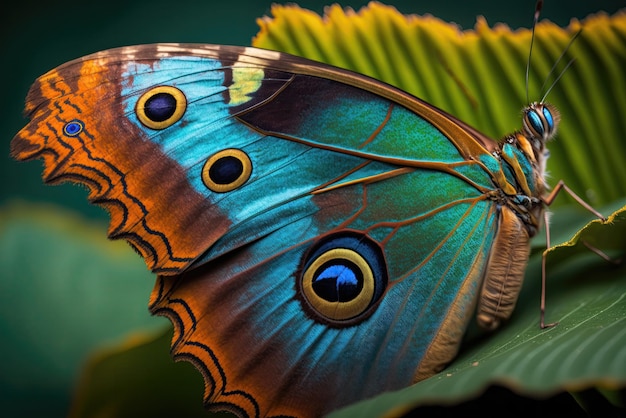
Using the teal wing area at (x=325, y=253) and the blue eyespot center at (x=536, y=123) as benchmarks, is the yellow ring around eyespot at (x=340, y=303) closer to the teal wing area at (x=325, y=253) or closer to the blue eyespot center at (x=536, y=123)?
the teal wing area at (x=325, y=253)

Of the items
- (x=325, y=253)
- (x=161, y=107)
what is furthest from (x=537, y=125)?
(x=161, y=107)

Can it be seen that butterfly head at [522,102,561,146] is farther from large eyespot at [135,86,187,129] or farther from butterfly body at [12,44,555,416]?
large eyespot at [135,86,187,129]

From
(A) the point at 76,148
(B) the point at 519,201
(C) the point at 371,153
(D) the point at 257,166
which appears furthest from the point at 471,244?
(A) the point at 76,148

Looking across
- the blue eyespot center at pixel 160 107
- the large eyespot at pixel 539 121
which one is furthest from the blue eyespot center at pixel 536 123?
the blue eyespot center at pixel 160 107

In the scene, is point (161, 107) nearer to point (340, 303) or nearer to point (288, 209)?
point (288, 209)

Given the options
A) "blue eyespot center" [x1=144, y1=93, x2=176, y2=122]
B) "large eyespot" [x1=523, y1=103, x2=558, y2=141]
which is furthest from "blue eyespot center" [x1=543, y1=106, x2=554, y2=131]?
"blue eyespot center" [x1=144, y1=93, x2=176, y2=122]

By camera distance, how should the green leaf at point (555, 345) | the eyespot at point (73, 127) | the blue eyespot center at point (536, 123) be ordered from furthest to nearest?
the blue eyespot center at point (536, 123)
the eyespot at point (73, 127)
the green leaf at point (555, 345)
